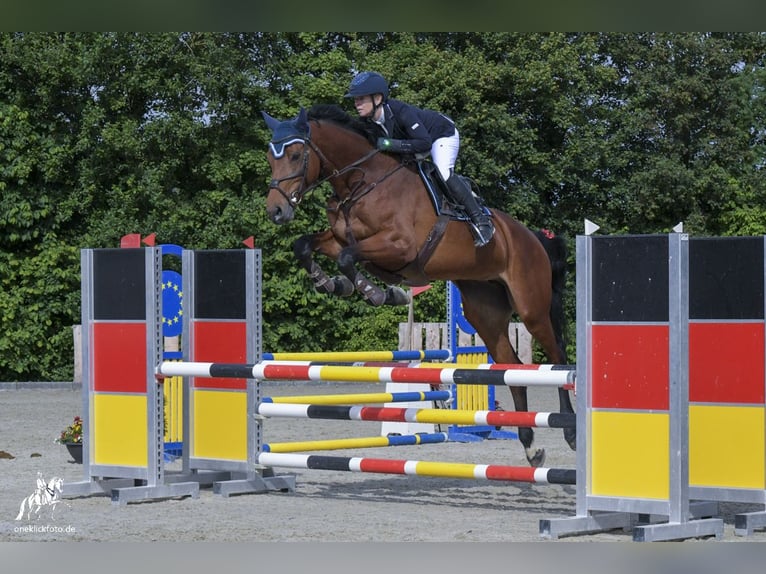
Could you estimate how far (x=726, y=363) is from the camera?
5387 millimetres

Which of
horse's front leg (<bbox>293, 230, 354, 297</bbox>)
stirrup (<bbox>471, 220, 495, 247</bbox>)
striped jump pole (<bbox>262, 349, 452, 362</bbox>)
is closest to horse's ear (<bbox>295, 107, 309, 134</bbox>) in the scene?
horse's front leg (<bbox>293, 230, 354, 297</bbox>)

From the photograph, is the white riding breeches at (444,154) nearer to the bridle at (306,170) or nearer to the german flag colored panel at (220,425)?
the bridle at (306,170)

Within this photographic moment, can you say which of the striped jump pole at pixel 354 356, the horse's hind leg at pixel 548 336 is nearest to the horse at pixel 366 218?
the horse's hind leg at pixel 548 336

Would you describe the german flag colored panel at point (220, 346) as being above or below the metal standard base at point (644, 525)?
above

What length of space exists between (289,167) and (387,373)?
1.17 metres

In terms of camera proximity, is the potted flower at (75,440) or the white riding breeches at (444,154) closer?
the white riding breeches at (444,154)

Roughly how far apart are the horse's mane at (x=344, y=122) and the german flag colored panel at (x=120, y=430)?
1.77m

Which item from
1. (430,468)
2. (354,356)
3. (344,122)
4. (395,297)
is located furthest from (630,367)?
(354,356)

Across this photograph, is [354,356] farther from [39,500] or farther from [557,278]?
Result: [39,500]

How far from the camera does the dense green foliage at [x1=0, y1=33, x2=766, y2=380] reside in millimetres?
16469

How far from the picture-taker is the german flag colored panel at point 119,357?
6492 millimetres

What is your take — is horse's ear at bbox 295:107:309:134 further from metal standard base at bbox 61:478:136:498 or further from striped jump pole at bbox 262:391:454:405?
metal standard base at bbox 61:478:136:498

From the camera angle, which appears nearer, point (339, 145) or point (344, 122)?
point (339, 145)

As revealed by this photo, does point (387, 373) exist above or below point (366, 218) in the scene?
below
